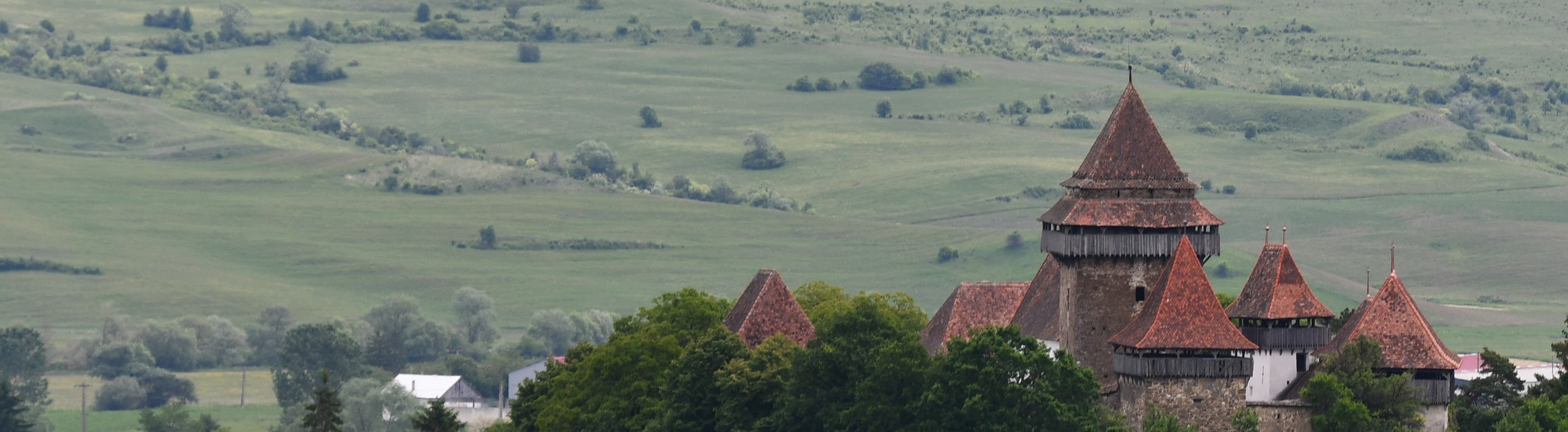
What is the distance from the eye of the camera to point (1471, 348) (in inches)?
7530

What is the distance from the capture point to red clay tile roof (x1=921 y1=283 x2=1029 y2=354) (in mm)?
93938

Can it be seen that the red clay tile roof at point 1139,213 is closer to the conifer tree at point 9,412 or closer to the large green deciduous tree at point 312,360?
the conifer tree at point 9,412

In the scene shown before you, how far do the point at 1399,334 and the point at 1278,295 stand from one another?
351 centimetres

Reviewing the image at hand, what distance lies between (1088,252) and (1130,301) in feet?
5.98

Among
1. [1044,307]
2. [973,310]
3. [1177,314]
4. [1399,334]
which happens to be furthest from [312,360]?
[1399,334]

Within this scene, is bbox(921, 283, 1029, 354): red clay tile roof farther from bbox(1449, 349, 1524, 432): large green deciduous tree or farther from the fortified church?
bbox(1449, 349, 1524, 432): large green deciduous tree

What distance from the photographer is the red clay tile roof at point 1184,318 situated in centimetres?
7950

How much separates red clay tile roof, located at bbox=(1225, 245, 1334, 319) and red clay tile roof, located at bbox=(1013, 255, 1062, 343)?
5.69 m

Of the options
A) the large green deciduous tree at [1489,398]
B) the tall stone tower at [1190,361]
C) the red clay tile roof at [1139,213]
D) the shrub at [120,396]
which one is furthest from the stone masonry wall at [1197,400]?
the shrub at [120,396]

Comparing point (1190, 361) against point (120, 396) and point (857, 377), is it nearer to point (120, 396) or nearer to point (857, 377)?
point (857, 377)

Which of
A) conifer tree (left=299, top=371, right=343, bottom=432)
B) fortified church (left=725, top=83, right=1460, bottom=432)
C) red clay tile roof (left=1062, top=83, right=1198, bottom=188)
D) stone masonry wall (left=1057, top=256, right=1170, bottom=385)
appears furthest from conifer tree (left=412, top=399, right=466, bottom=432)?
red clay tile roof (left=1062, top=83, right=1198, bottom=188)

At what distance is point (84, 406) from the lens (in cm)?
18150

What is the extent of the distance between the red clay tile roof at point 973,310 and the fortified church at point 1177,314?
557cm

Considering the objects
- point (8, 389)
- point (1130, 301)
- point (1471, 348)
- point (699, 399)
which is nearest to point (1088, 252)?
point (1130, 301)
